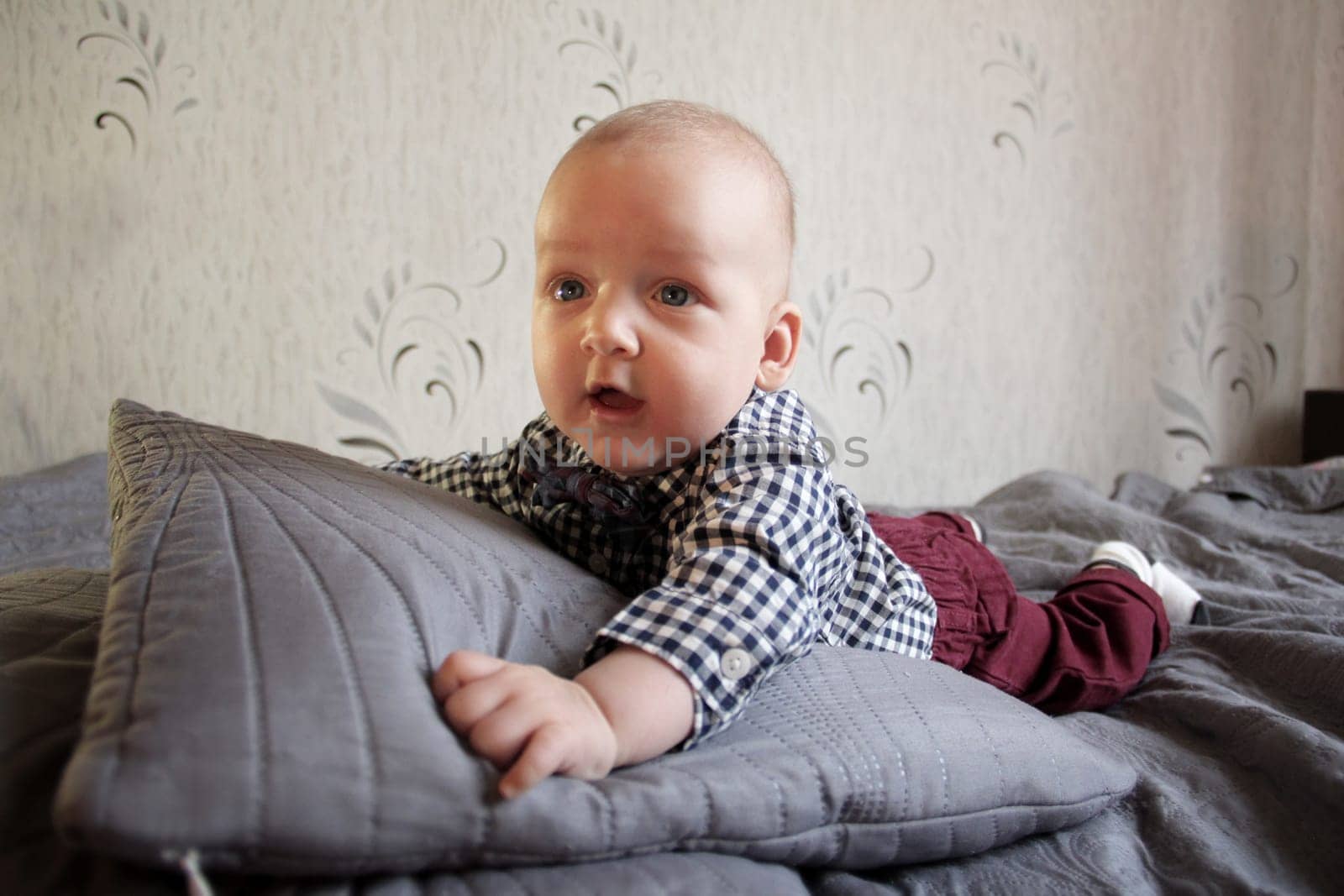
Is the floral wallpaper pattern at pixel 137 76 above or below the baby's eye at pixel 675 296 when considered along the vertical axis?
above

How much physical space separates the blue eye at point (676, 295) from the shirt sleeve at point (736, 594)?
129 mm

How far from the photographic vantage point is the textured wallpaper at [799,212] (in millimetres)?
1620

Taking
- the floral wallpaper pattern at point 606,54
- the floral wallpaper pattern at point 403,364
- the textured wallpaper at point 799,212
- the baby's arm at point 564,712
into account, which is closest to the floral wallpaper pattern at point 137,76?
the textured wallpaper at point 799,212

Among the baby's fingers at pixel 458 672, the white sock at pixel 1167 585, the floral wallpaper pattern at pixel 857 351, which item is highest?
the baby's fingers at pixel 458 672

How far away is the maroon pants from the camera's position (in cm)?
87

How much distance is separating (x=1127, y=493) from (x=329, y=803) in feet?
5.50

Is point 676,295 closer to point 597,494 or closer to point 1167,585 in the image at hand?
point 597,494

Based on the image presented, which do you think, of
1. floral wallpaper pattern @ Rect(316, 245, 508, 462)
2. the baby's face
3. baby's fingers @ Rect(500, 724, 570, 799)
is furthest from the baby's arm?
floral wallpaper pattern @ Rect(316, 245, 508, 462)

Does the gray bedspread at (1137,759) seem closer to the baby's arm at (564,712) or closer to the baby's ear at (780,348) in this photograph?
the baby's arm at (564,712)

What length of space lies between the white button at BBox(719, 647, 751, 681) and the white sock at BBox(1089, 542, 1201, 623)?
2.27ft

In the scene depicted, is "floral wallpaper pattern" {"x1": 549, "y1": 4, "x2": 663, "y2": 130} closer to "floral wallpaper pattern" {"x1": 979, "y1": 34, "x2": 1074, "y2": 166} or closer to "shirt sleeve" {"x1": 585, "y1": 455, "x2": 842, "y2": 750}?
"floral wallpaper pattern" {"x1": 979, "y1": 34, "x2": 1074, "y2": 166}

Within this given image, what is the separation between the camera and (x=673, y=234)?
0.68 metres

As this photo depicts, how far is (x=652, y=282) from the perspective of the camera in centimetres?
70

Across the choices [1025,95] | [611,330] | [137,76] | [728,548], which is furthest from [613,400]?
[1025,95]
